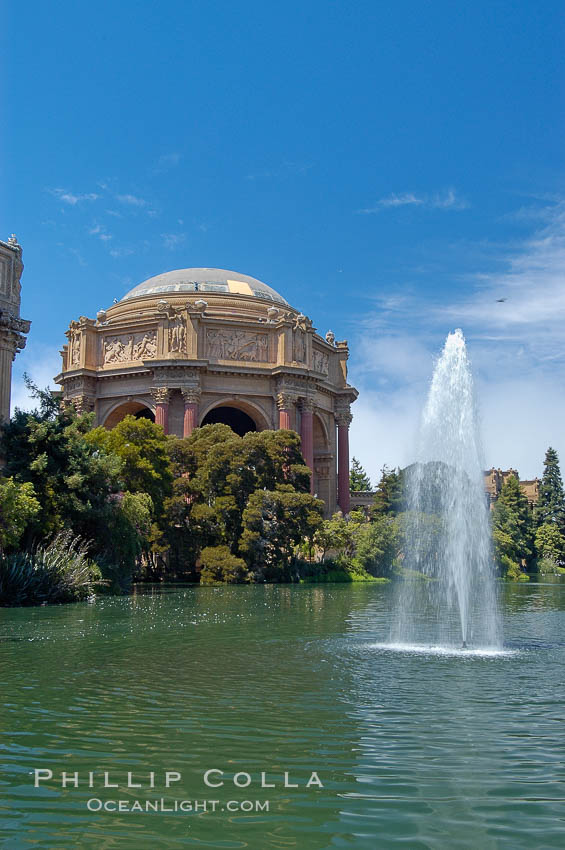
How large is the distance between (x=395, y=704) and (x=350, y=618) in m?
10.6

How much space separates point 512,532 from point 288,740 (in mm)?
51640

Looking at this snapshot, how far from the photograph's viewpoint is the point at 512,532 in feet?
185

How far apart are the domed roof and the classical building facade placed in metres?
0.15

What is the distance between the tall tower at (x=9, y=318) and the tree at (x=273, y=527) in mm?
14320

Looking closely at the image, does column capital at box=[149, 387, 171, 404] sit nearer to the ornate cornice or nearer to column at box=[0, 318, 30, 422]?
the ornate cornice

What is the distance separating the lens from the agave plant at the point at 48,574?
22281mm

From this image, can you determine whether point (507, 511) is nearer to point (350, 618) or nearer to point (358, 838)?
point (350, 618)

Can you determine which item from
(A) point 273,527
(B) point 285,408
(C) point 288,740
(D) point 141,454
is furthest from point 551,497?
(C) point 288,740

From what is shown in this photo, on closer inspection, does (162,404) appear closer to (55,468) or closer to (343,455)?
(343,455)

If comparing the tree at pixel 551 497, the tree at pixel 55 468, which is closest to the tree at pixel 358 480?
the tree at pixel 551 497

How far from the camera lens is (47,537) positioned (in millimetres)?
24891

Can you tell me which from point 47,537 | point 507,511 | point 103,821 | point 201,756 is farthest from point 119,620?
point 507,511

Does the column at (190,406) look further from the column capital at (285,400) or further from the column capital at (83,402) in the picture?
the column capital at (83,402)

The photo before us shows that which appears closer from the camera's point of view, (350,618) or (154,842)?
(154,842)
